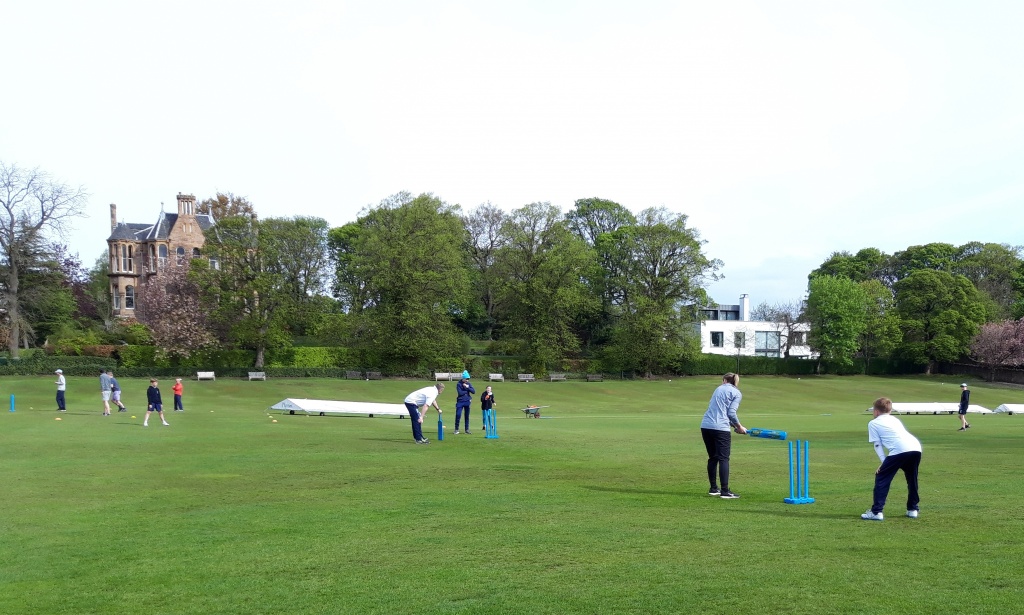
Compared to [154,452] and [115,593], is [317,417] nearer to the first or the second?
[154,452]

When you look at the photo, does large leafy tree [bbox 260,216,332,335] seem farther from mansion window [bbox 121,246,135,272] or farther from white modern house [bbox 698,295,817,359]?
white modern house [bbox 698,295,817,359]

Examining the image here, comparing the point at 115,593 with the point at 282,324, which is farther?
the point at 282,324

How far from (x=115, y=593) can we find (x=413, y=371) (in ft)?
208

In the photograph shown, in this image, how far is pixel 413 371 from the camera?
233 ft

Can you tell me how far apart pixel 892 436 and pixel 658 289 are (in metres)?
67.7

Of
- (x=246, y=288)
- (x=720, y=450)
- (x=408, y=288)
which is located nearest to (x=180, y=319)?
(x=246, y=288)

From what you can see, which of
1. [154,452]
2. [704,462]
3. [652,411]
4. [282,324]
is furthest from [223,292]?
[704,462]

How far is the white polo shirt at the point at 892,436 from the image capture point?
37.1ft

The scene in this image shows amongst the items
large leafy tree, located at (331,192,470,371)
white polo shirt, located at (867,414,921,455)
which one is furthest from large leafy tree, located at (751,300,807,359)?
white polo shirt, located at (867,414,921,455)

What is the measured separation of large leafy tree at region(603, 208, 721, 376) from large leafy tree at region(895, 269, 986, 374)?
28665 millimetres

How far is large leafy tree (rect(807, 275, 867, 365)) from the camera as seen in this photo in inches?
3381

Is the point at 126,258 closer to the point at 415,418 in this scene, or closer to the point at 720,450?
the point at 415,418

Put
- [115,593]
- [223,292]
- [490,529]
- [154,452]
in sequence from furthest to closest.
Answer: [223,292] < [154,452] < [490,529] < [115,593]

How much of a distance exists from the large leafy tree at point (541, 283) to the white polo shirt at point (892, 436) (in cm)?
6214
